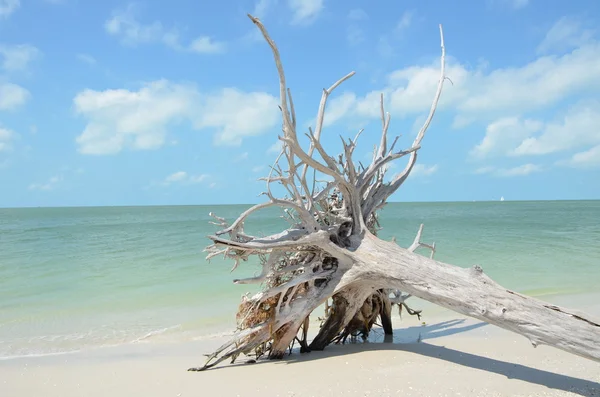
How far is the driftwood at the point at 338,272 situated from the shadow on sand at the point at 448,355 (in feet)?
0.69

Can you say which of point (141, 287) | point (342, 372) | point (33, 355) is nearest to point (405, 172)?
point (342, 372)

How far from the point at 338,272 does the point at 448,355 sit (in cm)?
127

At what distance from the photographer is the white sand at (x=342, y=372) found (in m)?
3.48

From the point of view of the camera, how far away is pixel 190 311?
7211 mm

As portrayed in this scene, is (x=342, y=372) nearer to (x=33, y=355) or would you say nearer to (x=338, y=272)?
(x=338, y=272)

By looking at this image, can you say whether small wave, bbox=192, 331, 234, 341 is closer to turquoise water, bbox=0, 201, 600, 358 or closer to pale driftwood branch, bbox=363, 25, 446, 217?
turquoise water, bbox=0, 201, 600, 358

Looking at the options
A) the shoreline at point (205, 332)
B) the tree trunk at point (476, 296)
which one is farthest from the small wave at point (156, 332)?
the tree trunk at point (476, 296)

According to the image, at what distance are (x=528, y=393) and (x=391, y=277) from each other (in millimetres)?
1352

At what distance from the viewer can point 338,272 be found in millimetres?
4523

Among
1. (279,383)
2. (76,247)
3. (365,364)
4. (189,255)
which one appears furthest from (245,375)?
(76,247)

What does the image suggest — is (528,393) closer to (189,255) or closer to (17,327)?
(17,327)

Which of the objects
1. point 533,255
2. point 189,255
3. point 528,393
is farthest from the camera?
point 189,255

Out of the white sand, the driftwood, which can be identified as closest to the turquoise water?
the white sand

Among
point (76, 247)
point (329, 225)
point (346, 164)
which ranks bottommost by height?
point (76, 247)
